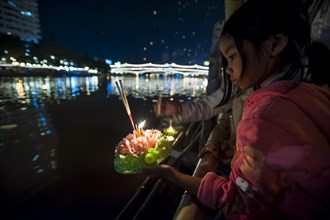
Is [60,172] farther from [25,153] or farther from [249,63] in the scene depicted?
[249,63]

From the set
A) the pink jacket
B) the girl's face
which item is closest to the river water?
the girl's face

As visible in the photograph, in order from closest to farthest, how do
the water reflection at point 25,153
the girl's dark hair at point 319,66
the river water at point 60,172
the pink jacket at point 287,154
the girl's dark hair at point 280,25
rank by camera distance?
the pink jacket at point 287,154 → the girl's dark hair at point 280,25 → the girl's dark hair at point 319,66 → the river water at point 60,172 → the water reflection at point 25,153

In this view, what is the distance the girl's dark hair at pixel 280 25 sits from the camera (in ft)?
3.87

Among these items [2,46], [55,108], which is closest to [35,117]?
[55,108]

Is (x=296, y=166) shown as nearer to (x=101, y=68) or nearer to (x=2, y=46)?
(x=2, y=46)

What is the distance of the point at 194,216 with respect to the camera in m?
1.29

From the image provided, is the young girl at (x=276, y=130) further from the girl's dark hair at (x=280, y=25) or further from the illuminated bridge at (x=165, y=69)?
the illuminated bridge at (x=165, y=69)

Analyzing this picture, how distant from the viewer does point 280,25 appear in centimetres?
119

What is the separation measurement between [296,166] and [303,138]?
5.5 inches

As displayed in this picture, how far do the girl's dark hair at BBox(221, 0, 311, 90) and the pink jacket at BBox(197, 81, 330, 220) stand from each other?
24cm

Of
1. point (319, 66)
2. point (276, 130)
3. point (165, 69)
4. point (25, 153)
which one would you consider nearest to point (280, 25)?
point (276, 130)

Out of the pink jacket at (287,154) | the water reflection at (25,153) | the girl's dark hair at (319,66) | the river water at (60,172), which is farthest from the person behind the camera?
the water reflection at (25,153)

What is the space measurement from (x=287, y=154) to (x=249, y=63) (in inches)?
23.2

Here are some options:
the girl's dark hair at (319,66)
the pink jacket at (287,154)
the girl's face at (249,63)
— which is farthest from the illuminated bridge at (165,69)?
the pink jacket at (287,154)
